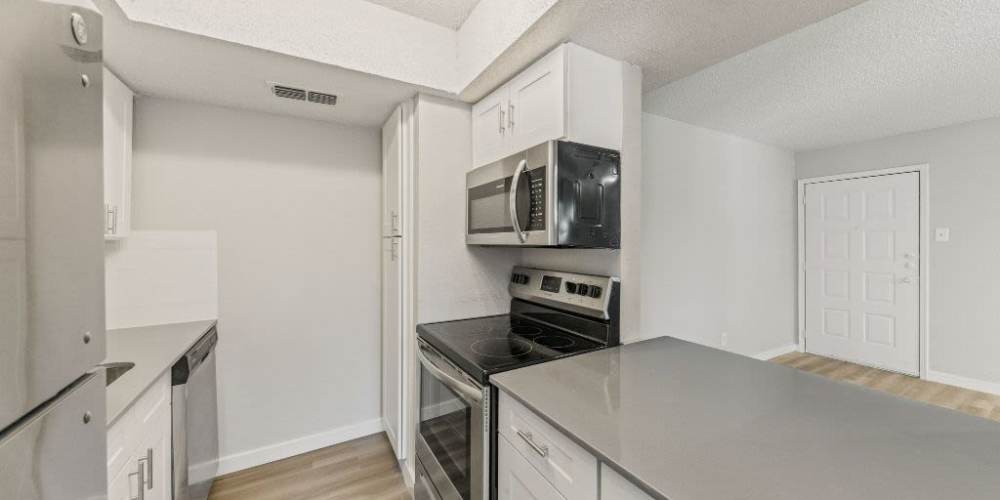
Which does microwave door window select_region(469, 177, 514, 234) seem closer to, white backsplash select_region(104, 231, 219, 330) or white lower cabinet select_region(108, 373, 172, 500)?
white lower cabinet select_region(108, 373, 172, 500)

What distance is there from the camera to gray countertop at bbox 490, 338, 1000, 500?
2.25 ft

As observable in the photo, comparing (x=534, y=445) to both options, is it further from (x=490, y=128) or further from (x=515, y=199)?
(x=490, y=128)

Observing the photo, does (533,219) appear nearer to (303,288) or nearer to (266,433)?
(303,288)

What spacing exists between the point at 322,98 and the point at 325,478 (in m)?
2.14

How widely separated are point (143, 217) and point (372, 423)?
71.6 inches

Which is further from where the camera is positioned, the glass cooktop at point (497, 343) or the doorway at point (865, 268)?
the doorway at point (865, 268)

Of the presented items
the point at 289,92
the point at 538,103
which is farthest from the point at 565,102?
the point at 289,92

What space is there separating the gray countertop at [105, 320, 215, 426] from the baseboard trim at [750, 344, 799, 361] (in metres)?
4.53

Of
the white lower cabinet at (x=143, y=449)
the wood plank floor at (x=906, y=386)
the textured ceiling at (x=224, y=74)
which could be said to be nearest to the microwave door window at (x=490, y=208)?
the textured ceiling at (x=224, y=74)

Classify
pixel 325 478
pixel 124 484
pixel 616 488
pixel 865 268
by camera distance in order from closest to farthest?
pixel 616 488 < pixel 124 484 < pixel 325 478 < pixel 865 268

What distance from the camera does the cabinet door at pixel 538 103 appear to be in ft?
4.84

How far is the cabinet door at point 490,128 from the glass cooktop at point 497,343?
2.87 ft

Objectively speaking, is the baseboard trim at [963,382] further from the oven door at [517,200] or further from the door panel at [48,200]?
the door panel at [48,200]

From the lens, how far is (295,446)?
2.33 metres
